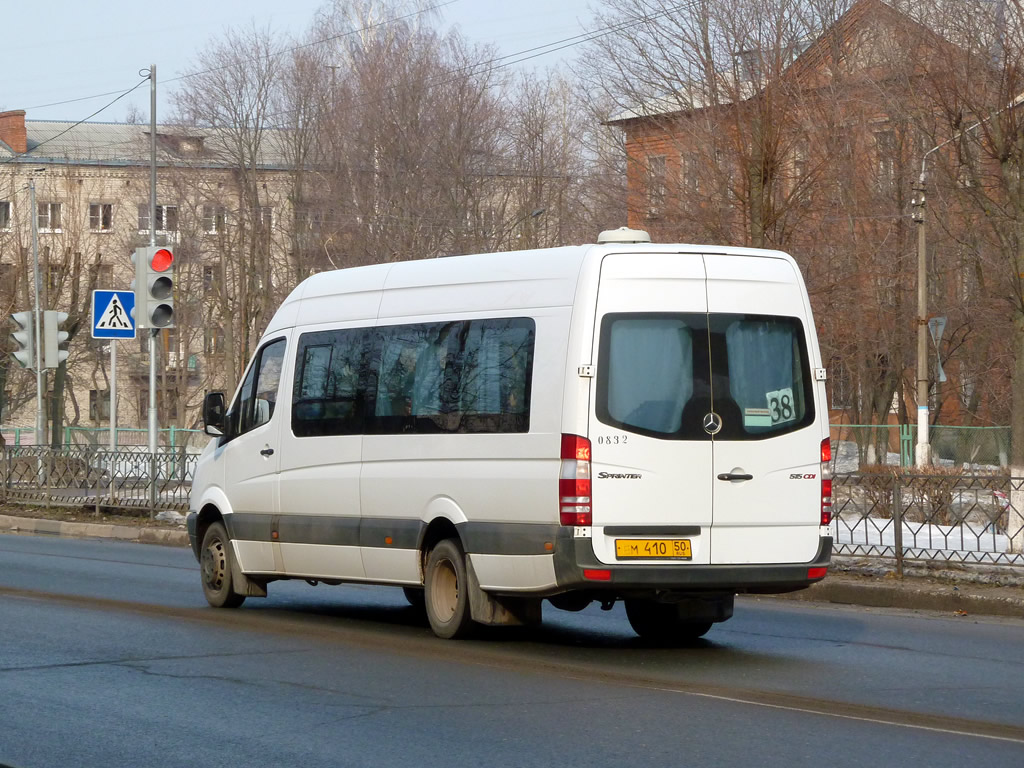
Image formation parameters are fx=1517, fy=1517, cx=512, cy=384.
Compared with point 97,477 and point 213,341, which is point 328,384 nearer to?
point 97,477

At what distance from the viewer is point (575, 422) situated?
29.8 ft

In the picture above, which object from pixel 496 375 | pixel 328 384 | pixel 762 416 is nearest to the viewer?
pixel 762 416

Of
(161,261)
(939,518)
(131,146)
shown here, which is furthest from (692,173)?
(131,146)

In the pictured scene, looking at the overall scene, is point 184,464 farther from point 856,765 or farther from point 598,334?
point 856,765

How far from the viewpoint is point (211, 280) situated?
56.5 m

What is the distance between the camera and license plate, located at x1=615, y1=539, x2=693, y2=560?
905cm

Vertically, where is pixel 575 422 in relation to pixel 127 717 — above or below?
above

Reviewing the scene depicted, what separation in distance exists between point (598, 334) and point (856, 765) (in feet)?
12.5

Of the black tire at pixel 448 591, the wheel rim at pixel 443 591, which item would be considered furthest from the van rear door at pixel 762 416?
the wheel rim at pixel 443 591

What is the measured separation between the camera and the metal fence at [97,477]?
21.6 metres

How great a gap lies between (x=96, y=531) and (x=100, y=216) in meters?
48.9

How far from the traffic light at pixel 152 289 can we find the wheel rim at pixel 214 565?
30.0 feet

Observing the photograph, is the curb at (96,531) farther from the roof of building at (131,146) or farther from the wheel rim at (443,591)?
the roof of building at (131,146)

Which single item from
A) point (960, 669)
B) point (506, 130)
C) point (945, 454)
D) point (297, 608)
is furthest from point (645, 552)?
point (506, 130)
